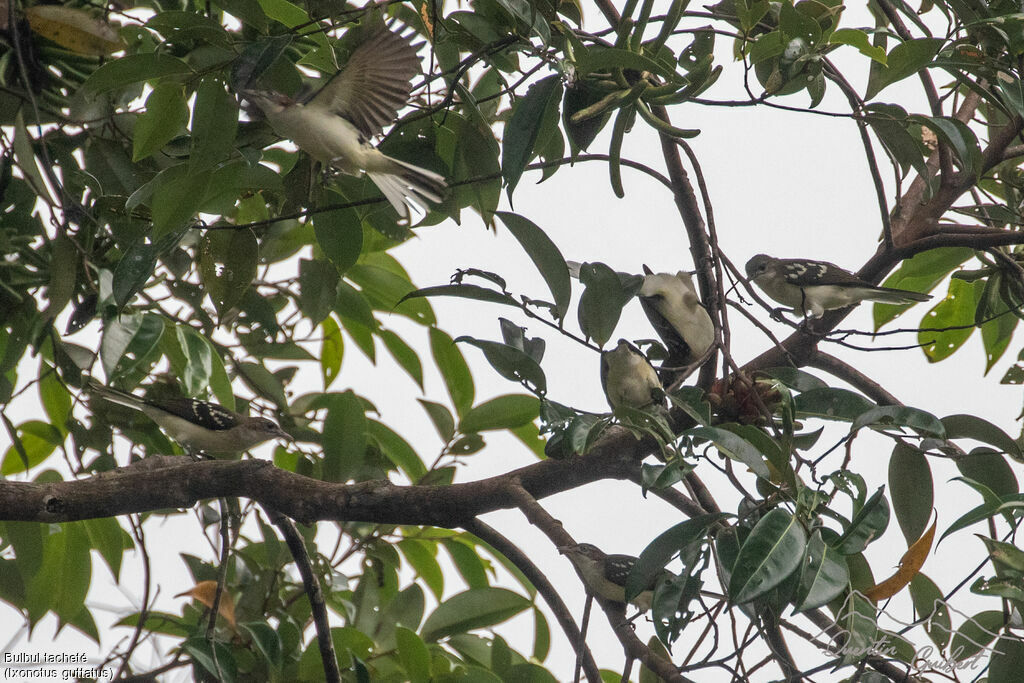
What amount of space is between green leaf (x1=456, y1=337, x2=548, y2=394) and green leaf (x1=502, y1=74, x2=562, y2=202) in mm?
287

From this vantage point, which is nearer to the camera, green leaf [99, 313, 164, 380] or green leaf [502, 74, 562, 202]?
green leaf [502, 74, 562, 202]

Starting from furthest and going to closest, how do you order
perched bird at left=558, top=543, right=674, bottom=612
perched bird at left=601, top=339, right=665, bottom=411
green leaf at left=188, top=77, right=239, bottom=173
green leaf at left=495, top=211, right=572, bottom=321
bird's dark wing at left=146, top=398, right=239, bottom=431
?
bird's dark wing at left=146, top=398, right=239, bottom=431
perched bird at left=558, top=543, right=674, bottom=612
perched bird at left=601, top=339, right=665, bottom=411
green leaf at left=495, top=211, right=572, bottom=321
green leaf at left=188, top=77, right=239, bottom=173

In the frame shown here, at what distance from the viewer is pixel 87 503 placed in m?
1.90

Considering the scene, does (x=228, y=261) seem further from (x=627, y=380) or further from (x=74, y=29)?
(x=627, y=380)

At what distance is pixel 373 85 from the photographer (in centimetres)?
191

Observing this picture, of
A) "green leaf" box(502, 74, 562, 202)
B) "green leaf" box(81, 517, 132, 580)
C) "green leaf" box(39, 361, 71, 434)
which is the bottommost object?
"green leaf" box(81, 517, 132, 580)

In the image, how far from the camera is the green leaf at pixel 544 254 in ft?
6.18

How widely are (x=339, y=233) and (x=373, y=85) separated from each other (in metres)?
0.33

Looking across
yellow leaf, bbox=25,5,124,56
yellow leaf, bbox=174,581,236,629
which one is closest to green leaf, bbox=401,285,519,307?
yellow leaf, bbox=25,5,124,56

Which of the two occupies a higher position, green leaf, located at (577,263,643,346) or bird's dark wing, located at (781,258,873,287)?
bird's dark wing, located at (781,258,873,287)

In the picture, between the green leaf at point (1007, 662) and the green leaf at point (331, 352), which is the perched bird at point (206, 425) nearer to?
the green leaf at point (331, 352)

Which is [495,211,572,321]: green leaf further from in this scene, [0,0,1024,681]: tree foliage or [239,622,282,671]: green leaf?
[239,622,282,671]: green leaf

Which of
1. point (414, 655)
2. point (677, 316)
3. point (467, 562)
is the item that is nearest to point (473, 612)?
point (467, 562)

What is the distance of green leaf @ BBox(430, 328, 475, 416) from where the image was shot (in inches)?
106
